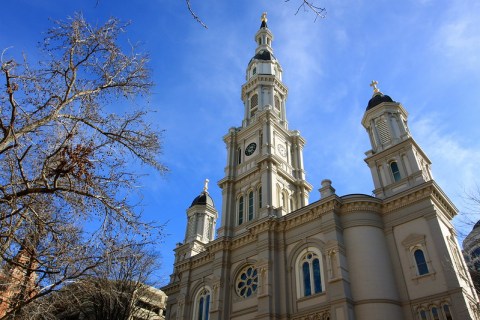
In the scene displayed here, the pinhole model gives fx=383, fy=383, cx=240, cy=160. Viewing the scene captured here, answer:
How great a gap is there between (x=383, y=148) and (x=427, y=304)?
11.8 meters

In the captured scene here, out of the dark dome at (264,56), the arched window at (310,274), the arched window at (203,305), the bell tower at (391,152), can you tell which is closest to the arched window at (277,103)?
the dark dome at (264,56)

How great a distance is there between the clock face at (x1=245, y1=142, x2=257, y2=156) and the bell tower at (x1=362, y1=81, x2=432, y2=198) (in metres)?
10.1

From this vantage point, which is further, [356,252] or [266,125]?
[266,125]

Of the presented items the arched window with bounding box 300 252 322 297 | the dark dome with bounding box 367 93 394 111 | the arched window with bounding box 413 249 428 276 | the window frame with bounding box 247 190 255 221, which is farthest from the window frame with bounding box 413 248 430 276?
the window frame with bounding box 247 190 255 221

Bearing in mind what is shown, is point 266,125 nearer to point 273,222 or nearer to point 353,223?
point 273,222

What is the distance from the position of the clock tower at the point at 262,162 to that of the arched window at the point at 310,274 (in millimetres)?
4738

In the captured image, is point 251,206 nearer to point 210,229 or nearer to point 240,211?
point 240,211

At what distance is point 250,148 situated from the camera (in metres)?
36.2

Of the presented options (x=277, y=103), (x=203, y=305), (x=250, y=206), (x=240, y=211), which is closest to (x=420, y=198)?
(x=250, y=206)

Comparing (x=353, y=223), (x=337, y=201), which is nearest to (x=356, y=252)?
(x=353, y=223)

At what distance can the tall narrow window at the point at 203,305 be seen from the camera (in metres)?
28.9

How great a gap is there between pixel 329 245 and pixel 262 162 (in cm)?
1121

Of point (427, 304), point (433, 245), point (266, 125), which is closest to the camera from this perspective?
point (427, 304)

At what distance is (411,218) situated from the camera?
23.1m
